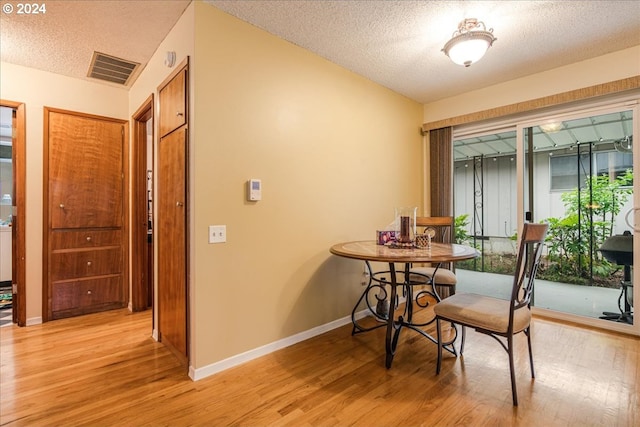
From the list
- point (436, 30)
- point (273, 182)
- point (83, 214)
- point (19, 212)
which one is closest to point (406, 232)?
point (273, 182)

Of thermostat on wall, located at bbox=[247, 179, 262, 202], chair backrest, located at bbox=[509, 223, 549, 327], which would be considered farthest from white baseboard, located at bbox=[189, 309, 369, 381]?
chair backrest, located at bbox=[509, 223, 549, 327]

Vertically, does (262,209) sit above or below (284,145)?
below

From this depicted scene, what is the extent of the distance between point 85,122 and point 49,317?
2.09 m

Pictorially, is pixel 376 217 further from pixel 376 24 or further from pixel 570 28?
pixel 570 28

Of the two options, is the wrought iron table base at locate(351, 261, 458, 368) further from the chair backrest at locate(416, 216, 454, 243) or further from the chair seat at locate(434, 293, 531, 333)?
the chair backrest at locate(416, 216, 454, 243)

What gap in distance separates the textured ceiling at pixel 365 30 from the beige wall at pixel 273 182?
280 millimetres

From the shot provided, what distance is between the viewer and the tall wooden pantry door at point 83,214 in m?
3.10

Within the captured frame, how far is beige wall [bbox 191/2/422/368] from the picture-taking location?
81.0 inches

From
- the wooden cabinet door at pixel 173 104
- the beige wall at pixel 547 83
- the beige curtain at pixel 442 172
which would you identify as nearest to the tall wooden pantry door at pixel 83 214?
the wooden cabinet door at pixel 173 104

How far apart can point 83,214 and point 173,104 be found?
196 cm

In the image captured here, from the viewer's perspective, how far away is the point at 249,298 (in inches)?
89.7

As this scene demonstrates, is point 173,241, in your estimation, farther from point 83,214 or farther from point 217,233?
point 83,214

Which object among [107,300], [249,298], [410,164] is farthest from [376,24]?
[107,300]

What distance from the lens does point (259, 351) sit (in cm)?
232
